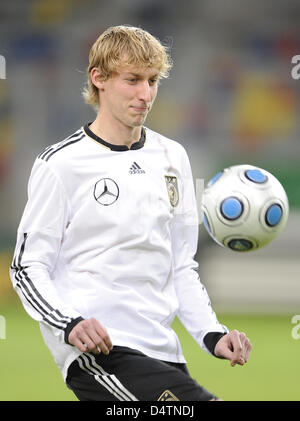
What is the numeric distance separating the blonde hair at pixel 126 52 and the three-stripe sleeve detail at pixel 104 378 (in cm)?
107

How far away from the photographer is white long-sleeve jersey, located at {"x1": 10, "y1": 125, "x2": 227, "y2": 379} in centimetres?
316

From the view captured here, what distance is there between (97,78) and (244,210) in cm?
76

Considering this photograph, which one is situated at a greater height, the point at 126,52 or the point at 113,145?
the point at 126,52

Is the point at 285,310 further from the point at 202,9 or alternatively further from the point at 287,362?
the point at 202,9

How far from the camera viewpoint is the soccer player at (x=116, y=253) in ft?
10.1

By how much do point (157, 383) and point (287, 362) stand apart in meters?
5.15

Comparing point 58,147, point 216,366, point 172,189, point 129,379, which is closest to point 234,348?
point 129,379

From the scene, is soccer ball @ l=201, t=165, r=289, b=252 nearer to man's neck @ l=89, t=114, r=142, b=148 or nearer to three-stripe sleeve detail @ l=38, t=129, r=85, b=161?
man's neck @ l=89, t=114, r=142, b=148

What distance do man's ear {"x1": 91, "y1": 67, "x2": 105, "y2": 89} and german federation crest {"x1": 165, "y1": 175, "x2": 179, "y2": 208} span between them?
1.42ft

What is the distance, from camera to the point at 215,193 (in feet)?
11.4

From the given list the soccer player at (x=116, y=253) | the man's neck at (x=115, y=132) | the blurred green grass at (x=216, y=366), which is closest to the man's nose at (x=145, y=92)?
the soccer player at (x=116, y=253)

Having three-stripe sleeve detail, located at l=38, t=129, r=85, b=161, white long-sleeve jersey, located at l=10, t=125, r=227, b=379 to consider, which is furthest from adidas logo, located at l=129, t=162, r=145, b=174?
three-stripe sleeve detail, located at l=38, t=129, r=85, b=161

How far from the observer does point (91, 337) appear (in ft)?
9.57

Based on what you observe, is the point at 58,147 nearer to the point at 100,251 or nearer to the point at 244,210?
the point at 100,251
